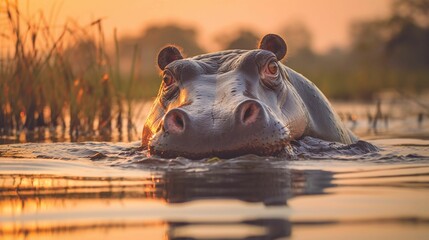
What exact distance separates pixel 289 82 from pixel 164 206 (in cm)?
341

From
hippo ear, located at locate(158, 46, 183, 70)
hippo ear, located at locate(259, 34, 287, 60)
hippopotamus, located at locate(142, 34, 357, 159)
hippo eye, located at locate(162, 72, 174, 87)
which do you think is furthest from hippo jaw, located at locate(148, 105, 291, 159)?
hippo ear, located at locate(158, 46, 183, 70)

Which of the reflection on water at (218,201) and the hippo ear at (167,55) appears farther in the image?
the hippo ear at (167,55)

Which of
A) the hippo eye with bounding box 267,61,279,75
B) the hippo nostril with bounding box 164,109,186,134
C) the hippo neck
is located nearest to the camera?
the hippo nostril with bounding box 164,109,186,134

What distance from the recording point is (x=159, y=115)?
656 centimetres

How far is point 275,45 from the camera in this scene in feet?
23.1

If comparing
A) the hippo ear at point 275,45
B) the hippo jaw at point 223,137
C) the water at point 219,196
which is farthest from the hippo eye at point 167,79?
the hippo jaw at point 223,137

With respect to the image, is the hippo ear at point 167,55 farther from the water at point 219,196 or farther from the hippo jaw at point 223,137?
the hippo jaw at point 223,137

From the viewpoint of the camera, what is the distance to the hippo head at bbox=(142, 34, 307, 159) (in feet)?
17.1

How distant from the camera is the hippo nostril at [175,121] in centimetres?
530

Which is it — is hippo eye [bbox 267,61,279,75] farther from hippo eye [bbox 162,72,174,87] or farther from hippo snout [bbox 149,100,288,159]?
hippo snout [bbox 149,100,288,159]

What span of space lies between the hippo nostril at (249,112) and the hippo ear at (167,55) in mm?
1951

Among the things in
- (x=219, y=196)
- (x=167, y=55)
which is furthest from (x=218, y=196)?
(x=167, y=55)

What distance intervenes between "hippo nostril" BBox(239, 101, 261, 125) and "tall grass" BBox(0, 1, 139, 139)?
376 cm

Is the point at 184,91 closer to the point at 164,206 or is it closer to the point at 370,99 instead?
the point at 164,206
